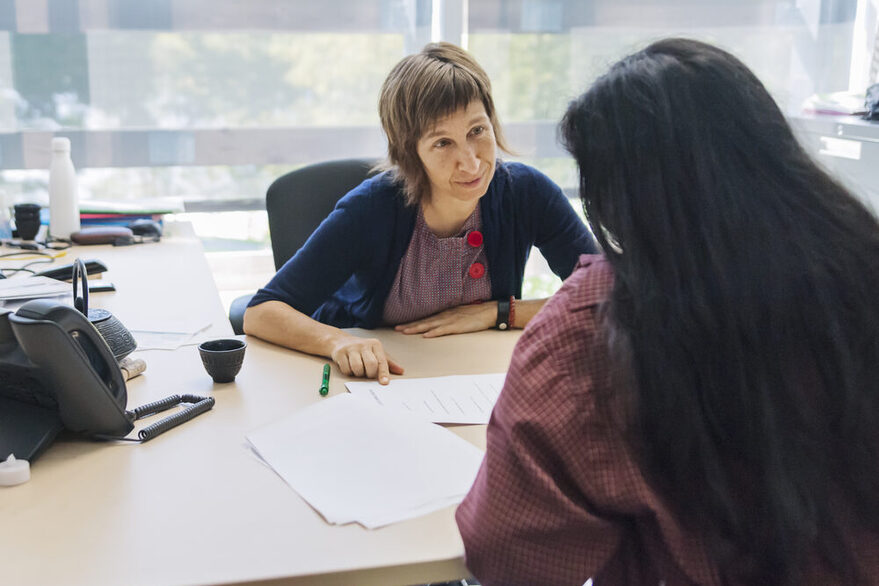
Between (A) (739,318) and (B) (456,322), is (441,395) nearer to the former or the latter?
(B) (456,322)

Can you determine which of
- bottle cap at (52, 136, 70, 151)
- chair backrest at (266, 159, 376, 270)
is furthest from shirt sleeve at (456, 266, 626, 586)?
bottle cap at (52, 136, 70, 151)

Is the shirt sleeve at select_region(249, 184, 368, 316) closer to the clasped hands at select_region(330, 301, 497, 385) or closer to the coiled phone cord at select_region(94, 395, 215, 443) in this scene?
the clasped hands at select_region(330, 301, 497, 385)

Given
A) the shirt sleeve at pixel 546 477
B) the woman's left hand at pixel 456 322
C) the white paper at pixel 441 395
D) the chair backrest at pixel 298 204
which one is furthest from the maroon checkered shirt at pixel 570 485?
the chair backrest at pixel 298 204

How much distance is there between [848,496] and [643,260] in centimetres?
30

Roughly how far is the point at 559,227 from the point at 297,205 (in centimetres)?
70

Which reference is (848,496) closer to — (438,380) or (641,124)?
(641,124)

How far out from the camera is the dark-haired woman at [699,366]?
80 cm

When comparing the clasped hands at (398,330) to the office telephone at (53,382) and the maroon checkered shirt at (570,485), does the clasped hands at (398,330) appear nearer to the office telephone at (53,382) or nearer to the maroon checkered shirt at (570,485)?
the office telephone at (53,382)

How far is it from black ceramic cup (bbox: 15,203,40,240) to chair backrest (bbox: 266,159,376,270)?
73 cm

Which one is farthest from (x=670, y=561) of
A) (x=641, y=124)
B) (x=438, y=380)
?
(x=438, y=380)

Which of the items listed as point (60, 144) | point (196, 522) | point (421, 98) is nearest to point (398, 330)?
point (421, 98)

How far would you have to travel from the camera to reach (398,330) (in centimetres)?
182

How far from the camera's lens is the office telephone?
3.66ft

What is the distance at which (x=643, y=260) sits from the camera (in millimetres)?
817
